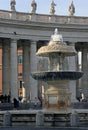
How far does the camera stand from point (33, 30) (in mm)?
91875

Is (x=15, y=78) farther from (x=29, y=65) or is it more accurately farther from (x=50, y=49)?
(x=50, y=49)

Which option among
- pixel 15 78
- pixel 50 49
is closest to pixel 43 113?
pixel 50 49

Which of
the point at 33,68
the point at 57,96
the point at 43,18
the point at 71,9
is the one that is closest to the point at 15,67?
the point at 33,68

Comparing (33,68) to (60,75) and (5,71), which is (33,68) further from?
(60,75)

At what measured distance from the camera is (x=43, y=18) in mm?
94250

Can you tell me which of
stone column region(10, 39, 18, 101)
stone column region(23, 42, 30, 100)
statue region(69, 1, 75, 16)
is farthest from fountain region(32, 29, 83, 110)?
statue region(69, 1, 75, 16)

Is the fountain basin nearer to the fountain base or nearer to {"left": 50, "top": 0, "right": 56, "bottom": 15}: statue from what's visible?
the fountain base

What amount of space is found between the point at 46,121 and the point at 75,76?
6606mm

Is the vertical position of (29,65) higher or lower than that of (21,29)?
lower

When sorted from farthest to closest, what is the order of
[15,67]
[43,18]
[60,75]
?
1. [43,18]
2. [15,67]
3. [60,75]

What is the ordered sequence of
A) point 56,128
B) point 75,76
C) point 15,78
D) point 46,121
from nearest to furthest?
point 56,128 → point 46,121 → point 75,76 → point 15,78

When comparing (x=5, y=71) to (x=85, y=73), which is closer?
(x=5, y=71)

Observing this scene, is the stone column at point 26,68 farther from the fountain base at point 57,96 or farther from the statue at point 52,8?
the fountain base at point 57,96

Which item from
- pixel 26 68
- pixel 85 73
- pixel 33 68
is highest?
pixel 33 68
